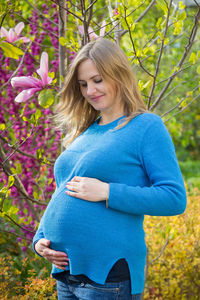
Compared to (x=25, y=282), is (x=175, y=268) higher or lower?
lower

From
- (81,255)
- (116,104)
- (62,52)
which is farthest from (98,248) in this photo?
(62,52)

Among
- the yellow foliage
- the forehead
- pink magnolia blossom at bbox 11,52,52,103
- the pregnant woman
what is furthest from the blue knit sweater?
the yellow foliage

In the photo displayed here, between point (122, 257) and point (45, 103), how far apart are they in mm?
714

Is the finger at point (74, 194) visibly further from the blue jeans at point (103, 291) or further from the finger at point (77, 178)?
the blue jeans at point (103, 291)

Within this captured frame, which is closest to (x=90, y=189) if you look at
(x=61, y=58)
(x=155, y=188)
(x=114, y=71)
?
(x=155, y=188)

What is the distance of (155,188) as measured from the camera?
1.33 meters

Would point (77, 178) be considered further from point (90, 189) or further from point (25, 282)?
point (25, 282)

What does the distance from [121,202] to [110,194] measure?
5cm

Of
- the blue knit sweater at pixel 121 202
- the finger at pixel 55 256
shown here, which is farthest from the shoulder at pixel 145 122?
the finger at pixel 55 256

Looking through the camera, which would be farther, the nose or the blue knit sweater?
the nose

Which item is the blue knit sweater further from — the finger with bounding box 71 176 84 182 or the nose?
the nose

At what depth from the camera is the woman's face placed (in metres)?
1.54

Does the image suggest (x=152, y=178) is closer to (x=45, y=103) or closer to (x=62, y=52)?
(x=45, y=103)

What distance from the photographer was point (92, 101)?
5.24ft
